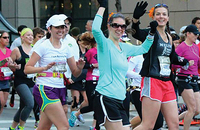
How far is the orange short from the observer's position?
6414 mm

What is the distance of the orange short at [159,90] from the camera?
6.41m

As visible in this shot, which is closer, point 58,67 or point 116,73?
point 116,73

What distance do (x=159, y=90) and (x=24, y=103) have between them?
137 inches

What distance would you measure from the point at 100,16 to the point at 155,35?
1.40m

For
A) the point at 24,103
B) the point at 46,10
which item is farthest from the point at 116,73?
the point at 46,10

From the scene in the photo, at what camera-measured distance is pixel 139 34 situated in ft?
21.4

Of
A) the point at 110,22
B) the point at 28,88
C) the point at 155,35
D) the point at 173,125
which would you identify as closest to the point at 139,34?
the point at 155,35

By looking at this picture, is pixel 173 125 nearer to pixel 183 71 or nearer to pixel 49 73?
pixel 49 73

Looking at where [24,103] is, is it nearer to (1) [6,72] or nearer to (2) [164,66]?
(1) [6,72]

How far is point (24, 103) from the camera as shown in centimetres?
905

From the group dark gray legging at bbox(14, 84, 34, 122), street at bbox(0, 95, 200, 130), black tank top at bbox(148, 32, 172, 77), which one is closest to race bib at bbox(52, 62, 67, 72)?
black tank top at bbox(148, 32, 172, 77)

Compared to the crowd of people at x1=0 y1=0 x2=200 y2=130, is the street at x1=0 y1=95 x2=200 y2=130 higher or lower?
lower

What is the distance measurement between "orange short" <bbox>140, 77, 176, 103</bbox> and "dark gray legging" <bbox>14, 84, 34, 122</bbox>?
311cm

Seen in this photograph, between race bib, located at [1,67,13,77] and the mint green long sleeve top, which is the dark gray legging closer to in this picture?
race bib, located at [1,67,13,77]
